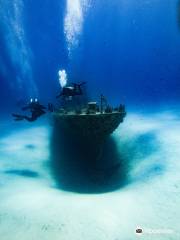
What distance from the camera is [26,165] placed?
16484 mm

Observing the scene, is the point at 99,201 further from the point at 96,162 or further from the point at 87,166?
the point at 87,166

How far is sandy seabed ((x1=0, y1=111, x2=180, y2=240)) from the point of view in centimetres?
910

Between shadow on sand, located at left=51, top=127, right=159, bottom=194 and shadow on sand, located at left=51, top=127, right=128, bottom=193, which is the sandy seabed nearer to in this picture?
shadow on sand, located at left=51, top=127, right=159, bottom=194

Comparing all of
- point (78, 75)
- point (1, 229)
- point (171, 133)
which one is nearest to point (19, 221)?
point (1, 229)

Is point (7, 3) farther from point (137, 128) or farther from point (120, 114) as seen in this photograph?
point (120, 114)

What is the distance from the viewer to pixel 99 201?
11047 millimetres

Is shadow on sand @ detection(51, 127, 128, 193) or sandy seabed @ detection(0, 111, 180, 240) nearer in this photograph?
sandy seabed @ detection(0, 111, 180, 240)

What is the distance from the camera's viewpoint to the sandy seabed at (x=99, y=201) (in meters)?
9.10

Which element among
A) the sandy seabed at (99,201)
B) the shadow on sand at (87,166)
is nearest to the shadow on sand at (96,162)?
the shadow on sand at (87,166)

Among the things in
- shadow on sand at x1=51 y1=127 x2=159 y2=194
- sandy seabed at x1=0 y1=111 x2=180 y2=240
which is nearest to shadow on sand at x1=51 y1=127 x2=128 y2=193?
shadow on sand at x1=51 y1=127 x2=159 y2=194

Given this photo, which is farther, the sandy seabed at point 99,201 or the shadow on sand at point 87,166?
the shadow on sand at point 87,166

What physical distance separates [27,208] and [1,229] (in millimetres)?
1373

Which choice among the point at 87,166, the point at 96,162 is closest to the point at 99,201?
the point at 96,162

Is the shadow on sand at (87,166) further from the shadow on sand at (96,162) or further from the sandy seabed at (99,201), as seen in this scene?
the sandy seabed at (99,201)
